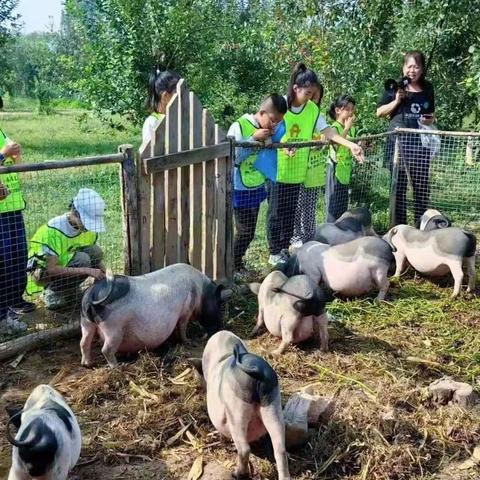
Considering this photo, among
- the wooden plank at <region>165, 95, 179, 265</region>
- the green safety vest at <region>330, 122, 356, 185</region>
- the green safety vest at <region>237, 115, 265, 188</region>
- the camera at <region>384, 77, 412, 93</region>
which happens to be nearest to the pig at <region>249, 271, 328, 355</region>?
the wooden plank at <region>165, 95, 179, 265</region>

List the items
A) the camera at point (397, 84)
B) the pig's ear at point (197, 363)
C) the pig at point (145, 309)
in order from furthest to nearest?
the camera at point (397, 84) → the pig at point (145, 309) → the pig's ear at point (197, 363)

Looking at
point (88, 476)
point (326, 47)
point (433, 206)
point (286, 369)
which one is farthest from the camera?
point (326, 47)

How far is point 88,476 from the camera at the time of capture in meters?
3.25

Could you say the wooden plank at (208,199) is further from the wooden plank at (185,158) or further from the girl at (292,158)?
the girl at (292,158)

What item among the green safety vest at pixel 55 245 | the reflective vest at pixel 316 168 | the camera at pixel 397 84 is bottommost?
the green safety vest at pixel 55 245

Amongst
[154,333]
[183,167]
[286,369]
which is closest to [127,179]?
[183,167]

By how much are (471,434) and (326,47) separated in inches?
327

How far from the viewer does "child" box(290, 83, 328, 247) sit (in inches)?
260

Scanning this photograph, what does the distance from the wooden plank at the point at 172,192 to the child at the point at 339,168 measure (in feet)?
7.38

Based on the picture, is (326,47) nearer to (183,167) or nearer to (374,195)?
(374,195)

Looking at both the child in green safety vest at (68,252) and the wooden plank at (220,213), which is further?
the wooden plank at (220,213)

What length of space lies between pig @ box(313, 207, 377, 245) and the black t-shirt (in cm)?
173

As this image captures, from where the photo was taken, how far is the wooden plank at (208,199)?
5383 mm

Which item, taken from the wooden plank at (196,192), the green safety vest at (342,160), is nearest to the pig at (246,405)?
the wooden plank at (196,192)
